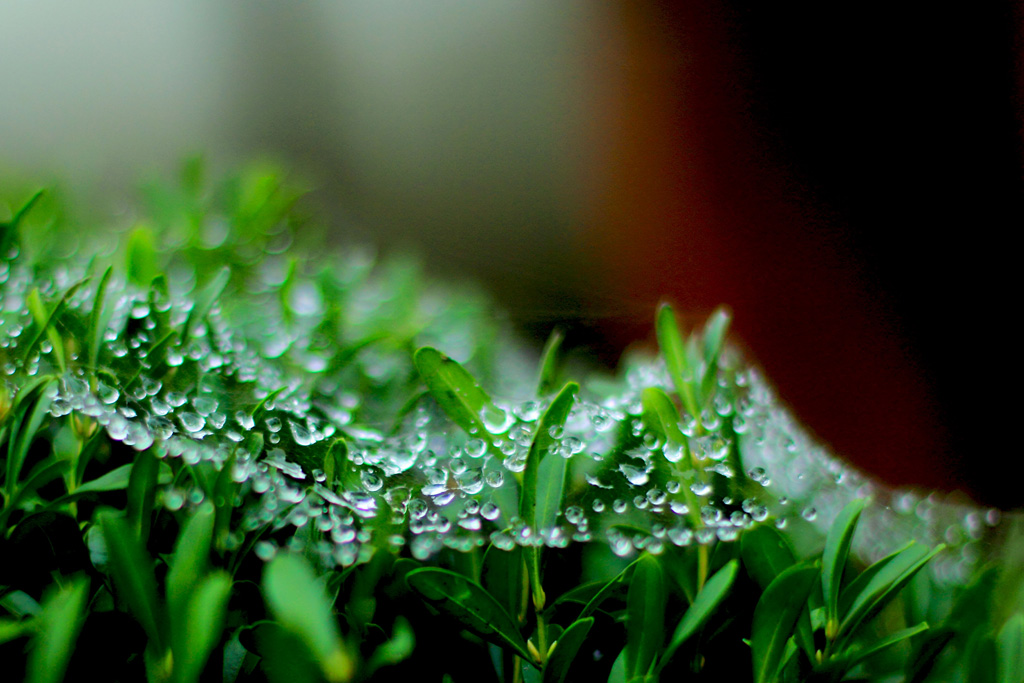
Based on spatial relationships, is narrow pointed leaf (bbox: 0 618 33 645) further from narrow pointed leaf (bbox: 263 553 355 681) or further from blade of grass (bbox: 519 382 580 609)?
blade of grass (bbox: 519 382 580 609)

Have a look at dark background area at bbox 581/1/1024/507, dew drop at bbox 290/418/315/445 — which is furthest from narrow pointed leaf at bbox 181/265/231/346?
dark background area at bbox 581/1/1024/507

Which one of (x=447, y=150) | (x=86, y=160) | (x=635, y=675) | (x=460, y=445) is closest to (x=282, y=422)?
(x=460, y=445)

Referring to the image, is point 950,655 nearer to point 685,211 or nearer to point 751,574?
point 751,574

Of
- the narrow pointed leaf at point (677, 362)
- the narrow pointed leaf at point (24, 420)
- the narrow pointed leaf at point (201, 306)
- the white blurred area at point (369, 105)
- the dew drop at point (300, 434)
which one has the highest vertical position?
Result: the white blurred area at point (369, 105)

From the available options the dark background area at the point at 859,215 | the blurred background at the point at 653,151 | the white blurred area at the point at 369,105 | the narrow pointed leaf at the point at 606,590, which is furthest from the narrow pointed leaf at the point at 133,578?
the white blurred area at the point at 369,105

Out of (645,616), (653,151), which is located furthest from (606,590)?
(653,151)

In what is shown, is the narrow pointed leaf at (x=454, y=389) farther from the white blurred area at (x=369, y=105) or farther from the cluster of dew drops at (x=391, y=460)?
the white blurred area at (x=369, y=105)

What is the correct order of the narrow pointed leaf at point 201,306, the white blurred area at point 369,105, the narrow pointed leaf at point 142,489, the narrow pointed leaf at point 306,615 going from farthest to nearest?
1. the white blurred area at point 369,105
2. the narrow pointed leaf at point 201,306
3. the narrow pointed leaf at point 142,489
4. the narrow pointed leaf at point 306,615

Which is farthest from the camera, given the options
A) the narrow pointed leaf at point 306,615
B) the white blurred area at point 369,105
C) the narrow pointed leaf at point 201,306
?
the white blurred area at point 369,105
